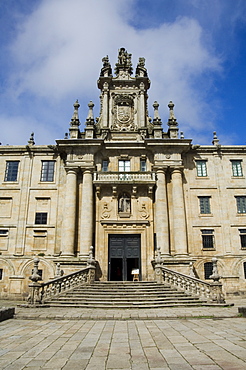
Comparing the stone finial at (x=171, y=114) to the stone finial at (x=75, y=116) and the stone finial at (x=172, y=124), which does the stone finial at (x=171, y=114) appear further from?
the stone finial at (x=75, y=116)

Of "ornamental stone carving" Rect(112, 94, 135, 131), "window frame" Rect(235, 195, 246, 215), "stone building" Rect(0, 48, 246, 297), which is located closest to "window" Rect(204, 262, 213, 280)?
"stone building" Rect(0, 48, 246, 297)

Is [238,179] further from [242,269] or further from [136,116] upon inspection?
[136,116]

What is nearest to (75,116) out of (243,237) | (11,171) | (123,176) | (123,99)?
(123,99)

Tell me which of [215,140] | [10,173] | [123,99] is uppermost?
[123,99]

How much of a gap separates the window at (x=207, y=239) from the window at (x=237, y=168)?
6010 millimetres

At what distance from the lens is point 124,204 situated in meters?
25.8

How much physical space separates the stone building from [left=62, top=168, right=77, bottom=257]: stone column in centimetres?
8

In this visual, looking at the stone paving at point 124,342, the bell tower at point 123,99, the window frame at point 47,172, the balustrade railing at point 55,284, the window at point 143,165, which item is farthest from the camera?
the bell tower at point 123,99

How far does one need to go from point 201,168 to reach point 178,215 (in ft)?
18.2

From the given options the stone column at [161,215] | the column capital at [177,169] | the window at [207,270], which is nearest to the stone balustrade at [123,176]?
the stone column at [161,215]

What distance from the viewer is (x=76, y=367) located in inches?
247

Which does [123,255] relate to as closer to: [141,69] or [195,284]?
[195,284]

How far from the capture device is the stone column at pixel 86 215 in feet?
78.5

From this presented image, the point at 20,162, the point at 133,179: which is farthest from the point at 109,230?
the point at 20,162
